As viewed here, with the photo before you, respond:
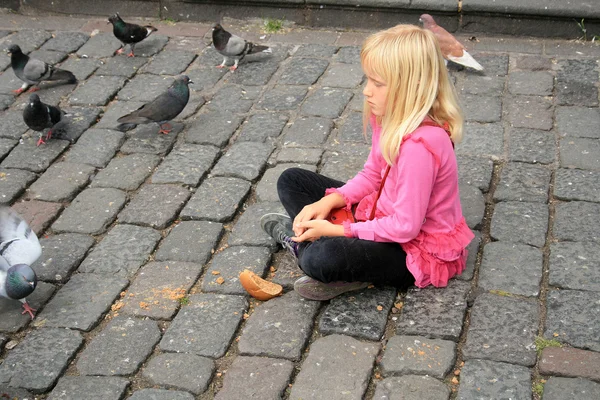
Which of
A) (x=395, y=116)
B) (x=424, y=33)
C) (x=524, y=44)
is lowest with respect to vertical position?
(x=524, y=44)

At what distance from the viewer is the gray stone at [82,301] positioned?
3.48 metres

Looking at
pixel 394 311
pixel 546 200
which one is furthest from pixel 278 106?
pixel 394 311

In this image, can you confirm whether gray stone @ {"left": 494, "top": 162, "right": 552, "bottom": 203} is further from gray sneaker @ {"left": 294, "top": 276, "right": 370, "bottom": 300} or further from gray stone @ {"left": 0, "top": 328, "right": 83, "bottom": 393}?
gray stone @ {"left": 0, "top": 328, "right": 83, "bottom": 393}

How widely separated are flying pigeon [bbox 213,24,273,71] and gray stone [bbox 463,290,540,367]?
10.2ft

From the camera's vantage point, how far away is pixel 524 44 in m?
6.25

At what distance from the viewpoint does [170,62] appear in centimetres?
613

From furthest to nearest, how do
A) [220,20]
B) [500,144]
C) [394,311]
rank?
[220,20]
[500,144]
[394,311]

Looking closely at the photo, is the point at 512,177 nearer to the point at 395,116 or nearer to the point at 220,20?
the point at 395,116

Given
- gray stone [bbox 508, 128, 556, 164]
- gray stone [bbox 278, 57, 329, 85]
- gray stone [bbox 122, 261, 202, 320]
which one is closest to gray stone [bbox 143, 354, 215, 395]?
gray stone [bbox 122, 261, 202, 320]

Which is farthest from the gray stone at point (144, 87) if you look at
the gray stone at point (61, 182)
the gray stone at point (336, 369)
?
the gray stone at point (336, 369)

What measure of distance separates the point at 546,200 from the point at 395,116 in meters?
1.34

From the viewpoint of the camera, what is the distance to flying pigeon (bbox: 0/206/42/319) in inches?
135

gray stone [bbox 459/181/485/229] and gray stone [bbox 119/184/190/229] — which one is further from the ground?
gray stone [bbox 459/181/485/229]

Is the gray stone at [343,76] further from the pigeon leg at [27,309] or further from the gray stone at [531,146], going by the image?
the pigeon leg at [27,309]
